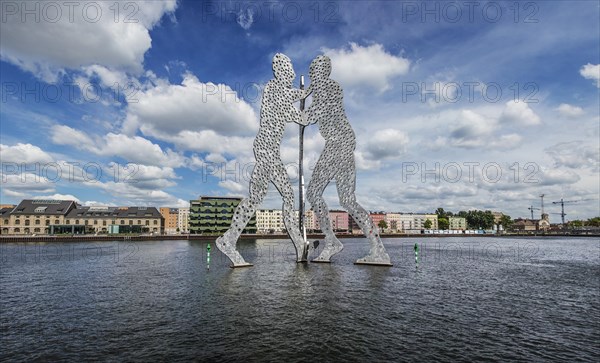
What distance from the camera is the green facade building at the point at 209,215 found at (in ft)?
431

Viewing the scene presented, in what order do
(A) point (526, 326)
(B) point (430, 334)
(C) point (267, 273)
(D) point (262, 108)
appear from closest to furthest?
1. (B) point (430, 334)
2. (A) point (526, 326)
3. (C) point (267, 273)
4. (D) point (262, 108)

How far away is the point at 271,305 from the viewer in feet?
67.0

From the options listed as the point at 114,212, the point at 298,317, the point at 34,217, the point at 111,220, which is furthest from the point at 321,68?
the point at 34,217

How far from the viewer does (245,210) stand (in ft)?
109

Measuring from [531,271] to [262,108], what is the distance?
2999 cm

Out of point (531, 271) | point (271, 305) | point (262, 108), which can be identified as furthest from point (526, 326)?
point (262, 108)

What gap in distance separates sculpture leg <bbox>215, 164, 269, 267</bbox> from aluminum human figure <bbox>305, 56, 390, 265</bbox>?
15.3ft

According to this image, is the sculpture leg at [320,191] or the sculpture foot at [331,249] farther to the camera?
the sculpture foot at [331,249]

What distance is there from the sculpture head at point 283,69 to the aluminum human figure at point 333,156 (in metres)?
2.14

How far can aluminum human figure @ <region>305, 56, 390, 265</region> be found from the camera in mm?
35125

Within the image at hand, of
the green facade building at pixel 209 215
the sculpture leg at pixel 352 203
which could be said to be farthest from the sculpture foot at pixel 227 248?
the green facade building at pixel 209 215

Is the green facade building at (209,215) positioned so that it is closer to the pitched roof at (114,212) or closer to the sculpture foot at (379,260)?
the pitched roof at (114,212)

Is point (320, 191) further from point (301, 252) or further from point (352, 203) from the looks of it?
point (301, 252)

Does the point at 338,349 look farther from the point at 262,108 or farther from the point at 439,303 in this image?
the point at 262,108
